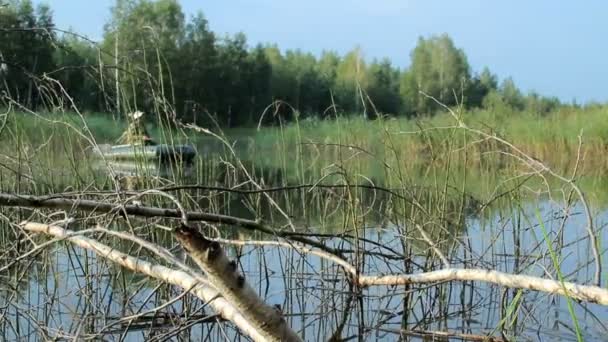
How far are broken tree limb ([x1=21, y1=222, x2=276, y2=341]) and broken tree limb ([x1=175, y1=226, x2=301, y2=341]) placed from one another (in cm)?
3

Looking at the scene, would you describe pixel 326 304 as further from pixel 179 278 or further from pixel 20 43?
pixel 20 43

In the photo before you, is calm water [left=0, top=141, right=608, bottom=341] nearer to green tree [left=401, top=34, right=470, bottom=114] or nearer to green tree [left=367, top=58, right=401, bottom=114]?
green tree [left=367, top=58, right=401, bottom=114]

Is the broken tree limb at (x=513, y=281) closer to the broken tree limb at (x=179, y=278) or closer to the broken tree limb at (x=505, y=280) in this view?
the broken tree limb at (x=505, y=280)

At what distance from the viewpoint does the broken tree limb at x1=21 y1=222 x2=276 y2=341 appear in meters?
1.43

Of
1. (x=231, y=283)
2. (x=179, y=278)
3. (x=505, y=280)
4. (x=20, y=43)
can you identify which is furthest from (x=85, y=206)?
(x=20, y=43)

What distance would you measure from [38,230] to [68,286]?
1.28 meters

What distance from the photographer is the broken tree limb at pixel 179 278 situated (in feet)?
4.68

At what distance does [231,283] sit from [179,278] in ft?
1.39

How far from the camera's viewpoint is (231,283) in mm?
1234

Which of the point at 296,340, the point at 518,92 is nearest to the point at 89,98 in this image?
the point at 518,92

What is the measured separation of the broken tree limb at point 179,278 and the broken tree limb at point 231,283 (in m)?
0.03

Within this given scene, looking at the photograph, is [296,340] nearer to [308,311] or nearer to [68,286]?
[308,311]

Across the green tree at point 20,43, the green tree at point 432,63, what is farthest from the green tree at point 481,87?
the green tree at point 20,43

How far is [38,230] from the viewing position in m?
1.96
